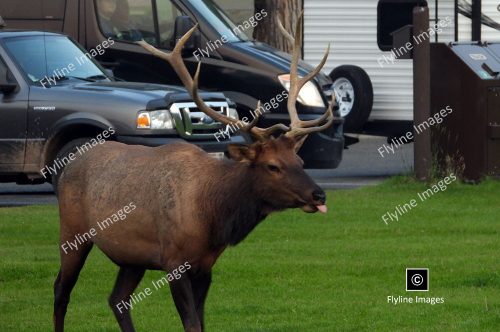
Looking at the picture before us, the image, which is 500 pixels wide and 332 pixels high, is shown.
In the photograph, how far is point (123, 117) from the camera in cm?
1444

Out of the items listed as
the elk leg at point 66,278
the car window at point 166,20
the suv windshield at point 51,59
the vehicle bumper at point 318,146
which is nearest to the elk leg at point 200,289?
the elk leg at point 66,278

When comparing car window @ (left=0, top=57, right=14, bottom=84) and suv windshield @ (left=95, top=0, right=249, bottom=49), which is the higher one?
car window @ (left=0, top=57, right=14, bottom=84)

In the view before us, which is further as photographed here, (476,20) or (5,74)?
(476,20)

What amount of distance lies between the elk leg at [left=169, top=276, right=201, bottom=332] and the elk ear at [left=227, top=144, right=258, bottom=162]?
795mm

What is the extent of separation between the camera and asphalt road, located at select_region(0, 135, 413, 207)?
663 inches

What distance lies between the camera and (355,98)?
808 inches

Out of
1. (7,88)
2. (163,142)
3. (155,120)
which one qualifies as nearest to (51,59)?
(7,88)

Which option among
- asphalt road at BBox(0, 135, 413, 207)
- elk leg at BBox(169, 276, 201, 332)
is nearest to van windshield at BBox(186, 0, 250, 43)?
asphalt road at BBox(0, 135, 413, 207)

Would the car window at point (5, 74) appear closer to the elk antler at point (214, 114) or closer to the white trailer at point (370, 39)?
the elk antler at point (214, 114)

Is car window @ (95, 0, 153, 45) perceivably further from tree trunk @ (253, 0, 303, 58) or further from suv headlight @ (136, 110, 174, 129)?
tree trunk @ (253, 0, 303, 58)

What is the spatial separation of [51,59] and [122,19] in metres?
2.28

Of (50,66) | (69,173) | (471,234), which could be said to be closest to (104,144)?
(69,173)

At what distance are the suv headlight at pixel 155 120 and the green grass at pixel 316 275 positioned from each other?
1280 millimetres

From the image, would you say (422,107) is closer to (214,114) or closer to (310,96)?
(310,96)
